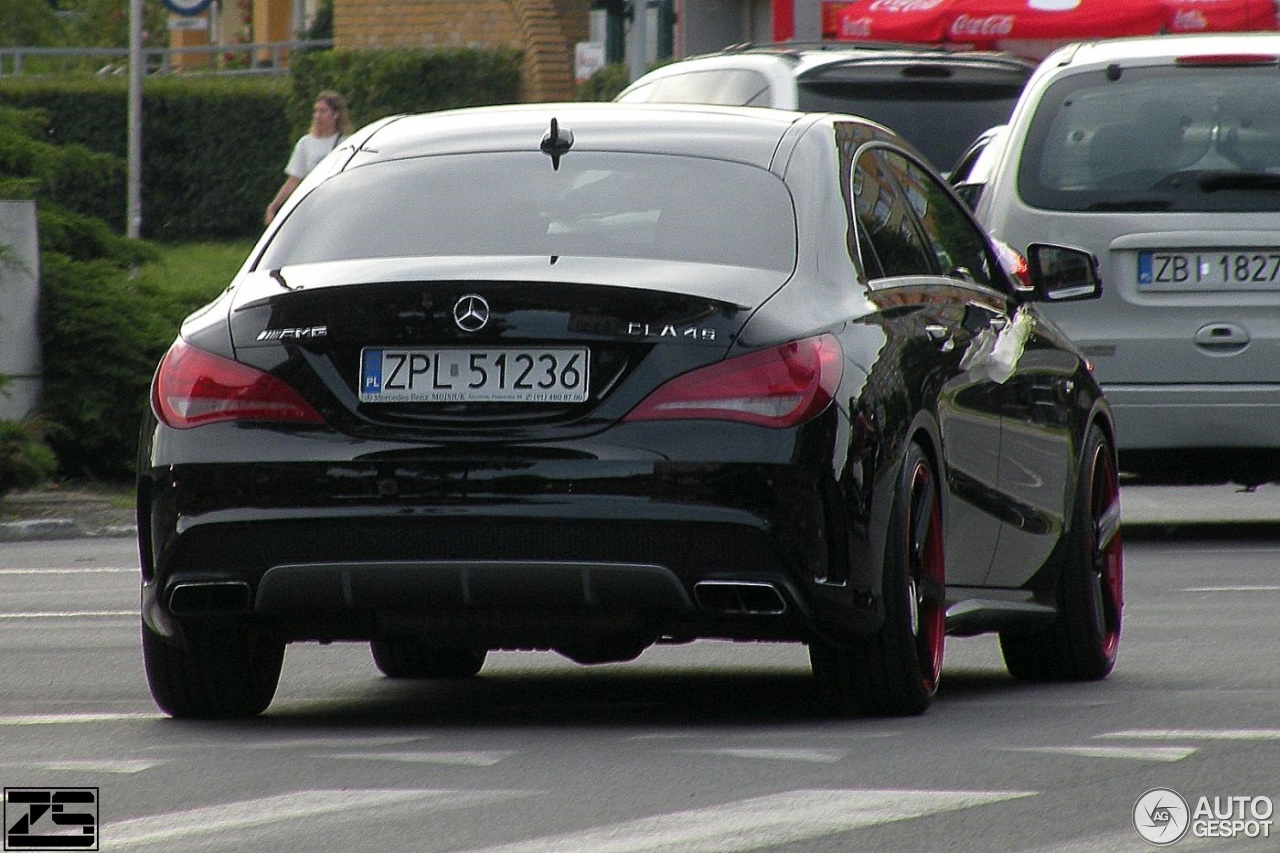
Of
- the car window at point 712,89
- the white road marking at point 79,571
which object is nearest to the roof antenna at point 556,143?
the white road marking at point 79,571

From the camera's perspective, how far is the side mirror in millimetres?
9031

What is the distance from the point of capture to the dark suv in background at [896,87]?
15703 mm

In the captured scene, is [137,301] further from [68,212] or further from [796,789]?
[796,789]

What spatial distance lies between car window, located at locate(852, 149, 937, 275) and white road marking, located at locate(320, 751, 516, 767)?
1.54 m

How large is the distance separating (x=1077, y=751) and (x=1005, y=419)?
4.92 ft

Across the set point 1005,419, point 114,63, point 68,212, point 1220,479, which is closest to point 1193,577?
point 1220,479

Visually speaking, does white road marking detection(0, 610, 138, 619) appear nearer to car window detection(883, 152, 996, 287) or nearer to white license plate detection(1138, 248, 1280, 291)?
car window detection(883, 152, 996, 287)

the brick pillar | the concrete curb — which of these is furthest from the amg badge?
the brick pillar

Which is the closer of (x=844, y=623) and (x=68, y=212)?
(x=844, y=623)


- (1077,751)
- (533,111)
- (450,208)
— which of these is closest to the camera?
(1077,751)

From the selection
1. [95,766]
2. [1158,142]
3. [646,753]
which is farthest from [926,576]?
[1158,142]

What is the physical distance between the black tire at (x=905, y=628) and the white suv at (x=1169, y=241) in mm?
5075

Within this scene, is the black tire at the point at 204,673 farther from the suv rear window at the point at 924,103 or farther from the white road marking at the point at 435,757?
the suv rear window at the point at 924,103

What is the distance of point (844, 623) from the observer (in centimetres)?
688
